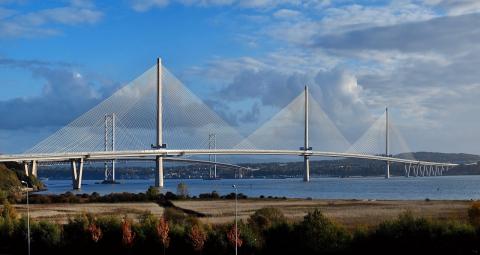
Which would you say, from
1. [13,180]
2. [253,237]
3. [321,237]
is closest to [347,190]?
[13,180]

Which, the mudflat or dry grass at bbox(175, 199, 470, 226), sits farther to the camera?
the mudflat

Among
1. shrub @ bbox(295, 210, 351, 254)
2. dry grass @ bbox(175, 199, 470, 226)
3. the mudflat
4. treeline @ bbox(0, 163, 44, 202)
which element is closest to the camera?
shrub @ bbox(295, 210, 351, 254)

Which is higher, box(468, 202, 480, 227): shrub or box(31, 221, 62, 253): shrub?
box(468, 202, 480, 227): shrub

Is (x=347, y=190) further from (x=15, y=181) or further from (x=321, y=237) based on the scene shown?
(x=321, y=237)

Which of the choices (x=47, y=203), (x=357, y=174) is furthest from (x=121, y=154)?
(x=357, y=174)

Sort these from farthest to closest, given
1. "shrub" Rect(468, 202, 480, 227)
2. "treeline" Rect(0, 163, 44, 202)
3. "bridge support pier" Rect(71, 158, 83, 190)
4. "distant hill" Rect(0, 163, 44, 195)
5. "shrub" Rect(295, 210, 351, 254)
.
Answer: "bridge support pier" Rect(71, 158, 83, 190) < "distant hill" Rect(0, 163, 44, 195) < "treeline" Rect(0, 163, 44, 202) < "shrub" Rect(468, 202, 480, 227) < "shrub" Rect(295, 210, 351, 254)

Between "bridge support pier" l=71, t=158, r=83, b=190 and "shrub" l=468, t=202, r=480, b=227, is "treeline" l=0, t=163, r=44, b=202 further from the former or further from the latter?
"shrub" l=468, t=202, r=480, b=227

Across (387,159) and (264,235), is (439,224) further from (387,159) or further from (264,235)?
(387,159)

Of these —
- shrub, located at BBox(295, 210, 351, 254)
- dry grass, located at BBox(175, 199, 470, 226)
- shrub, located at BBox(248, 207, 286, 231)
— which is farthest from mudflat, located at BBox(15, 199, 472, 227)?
shrub, located at BBox(295, 210, 351, 254)
